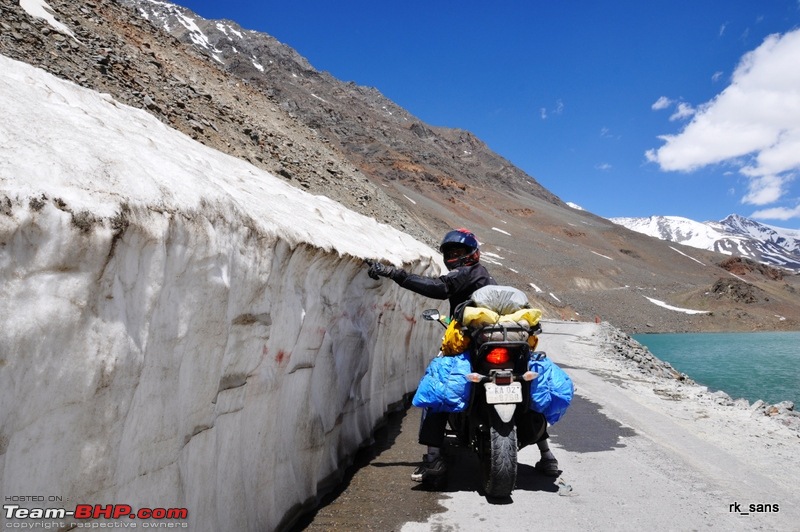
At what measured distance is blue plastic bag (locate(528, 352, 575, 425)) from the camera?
4992mm

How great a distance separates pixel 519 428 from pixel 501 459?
0.65 meters

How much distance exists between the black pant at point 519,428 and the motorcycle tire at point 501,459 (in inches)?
12.7

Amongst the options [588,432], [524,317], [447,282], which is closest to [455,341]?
[524,317]

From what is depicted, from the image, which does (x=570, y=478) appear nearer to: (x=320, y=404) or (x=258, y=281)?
(x=320, y=404)

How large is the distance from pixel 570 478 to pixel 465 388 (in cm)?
151

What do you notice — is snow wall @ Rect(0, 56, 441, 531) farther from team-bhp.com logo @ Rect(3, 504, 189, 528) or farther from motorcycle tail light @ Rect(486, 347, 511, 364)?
motorcycle tail light @ Rect(486, 347, 511, 364)

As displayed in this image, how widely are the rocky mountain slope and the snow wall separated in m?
12.3

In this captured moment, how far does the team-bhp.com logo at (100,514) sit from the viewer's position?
2.12 metres

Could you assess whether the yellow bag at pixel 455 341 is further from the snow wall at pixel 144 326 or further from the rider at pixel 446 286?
the snow wall at pixel 144 326

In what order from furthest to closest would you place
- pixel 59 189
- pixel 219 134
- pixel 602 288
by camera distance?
pixel 602 288 → pixel 219 134 → pixel 59 189

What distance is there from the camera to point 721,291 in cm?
9044

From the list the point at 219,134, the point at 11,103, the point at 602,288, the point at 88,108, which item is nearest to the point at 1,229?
the point at 11,103

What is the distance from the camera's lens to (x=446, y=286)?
5.70 metres

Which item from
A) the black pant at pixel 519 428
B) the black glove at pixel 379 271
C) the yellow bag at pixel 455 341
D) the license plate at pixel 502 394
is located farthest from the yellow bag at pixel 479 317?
the black glove at pixel 379 271
